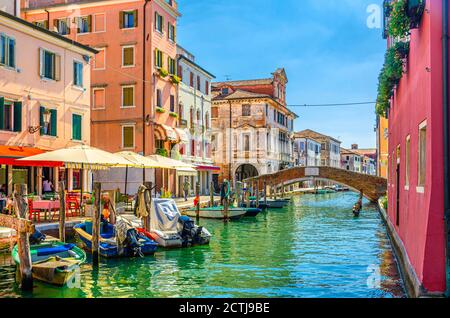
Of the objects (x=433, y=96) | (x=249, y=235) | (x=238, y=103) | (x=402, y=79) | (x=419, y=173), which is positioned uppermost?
(x=238, y=103)

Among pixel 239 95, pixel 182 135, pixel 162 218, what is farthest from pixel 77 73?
pixel 239 95

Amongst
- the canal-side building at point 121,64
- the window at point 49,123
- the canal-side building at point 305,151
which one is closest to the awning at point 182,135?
the canal-side building at point 121,64

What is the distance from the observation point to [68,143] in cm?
2270

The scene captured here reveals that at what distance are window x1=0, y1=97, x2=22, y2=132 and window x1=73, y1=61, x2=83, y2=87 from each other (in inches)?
151

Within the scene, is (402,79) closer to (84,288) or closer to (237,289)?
(237,289)

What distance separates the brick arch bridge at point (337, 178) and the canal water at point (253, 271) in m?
23.4

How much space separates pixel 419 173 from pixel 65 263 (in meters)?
6.75

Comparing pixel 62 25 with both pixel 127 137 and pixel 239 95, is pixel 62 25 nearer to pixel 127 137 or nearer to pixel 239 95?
pixel 127 137

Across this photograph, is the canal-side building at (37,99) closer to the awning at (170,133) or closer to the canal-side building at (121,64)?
the canal-side building at (121,64)

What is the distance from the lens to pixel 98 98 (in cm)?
3067

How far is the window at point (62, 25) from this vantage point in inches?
1170

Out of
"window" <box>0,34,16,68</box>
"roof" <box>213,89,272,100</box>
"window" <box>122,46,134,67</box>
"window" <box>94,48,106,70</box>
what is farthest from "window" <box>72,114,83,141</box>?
"roof" <box>213,89,272,100</box>
